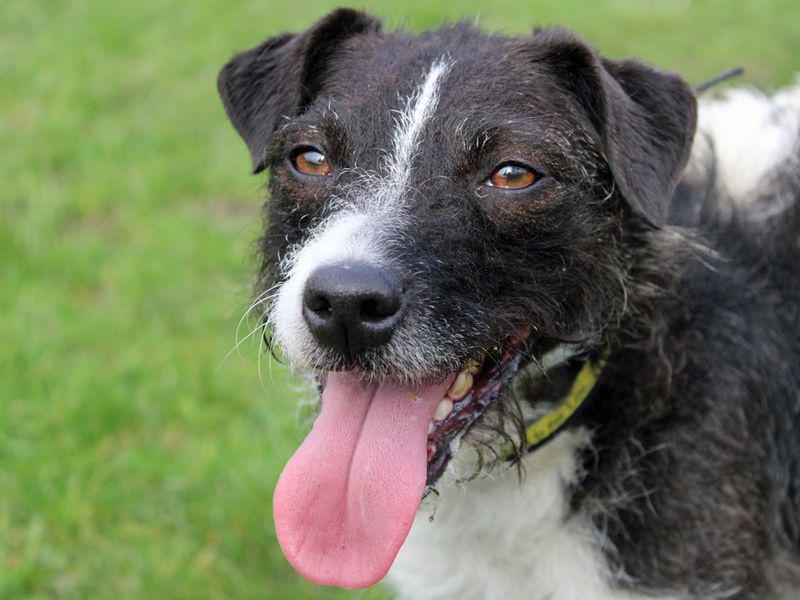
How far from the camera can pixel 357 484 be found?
3164 mm

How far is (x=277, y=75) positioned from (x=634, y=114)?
4.40ft

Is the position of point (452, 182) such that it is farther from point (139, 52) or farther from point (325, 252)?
point (139, 52)

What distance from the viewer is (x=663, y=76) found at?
3.50 metres

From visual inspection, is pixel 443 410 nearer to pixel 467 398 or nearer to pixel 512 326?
pixel 467 398

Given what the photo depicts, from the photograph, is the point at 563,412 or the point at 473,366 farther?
the point at 563,412

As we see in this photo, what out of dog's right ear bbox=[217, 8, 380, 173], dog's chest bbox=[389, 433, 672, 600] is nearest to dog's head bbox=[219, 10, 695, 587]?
dog's right ear bbox=[217, 8, 380, 173]

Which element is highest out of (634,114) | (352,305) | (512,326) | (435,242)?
(634,114)

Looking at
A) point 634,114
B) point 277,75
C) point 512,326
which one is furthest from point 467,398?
point 277,75

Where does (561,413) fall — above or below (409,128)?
below

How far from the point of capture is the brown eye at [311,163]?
3.39 meters

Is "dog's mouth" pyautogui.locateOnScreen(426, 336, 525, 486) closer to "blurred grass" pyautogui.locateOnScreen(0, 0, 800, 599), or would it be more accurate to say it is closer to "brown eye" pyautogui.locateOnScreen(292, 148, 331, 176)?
"brown eye" pyautogui.locateOnScreen(292, 148, 331, 176)

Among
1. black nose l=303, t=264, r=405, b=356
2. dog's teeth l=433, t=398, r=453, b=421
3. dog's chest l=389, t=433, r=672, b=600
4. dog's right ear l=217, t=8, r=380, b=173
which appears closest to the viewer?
black nose l=303, t=264, r=405, b=356

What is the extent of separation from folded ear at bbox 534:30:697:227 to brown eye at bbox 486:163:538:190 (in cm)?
30

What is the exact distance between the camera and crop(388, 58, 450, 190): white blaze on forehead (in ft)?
10.4
